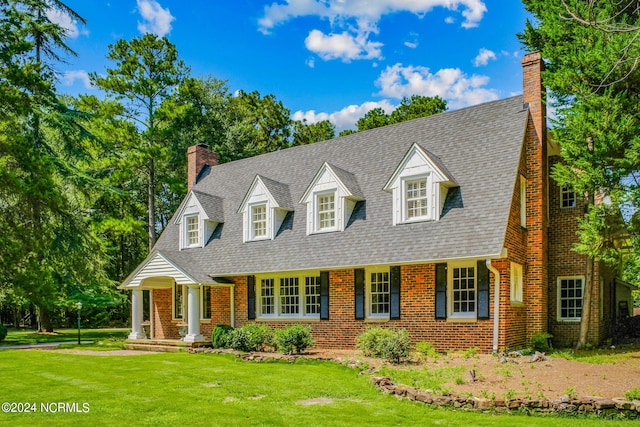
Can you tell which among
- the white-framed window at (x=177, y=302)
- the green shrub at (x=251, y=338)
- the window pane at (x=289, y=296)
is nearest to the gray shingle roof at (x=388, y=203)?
the window pane at (x=289, y=296)

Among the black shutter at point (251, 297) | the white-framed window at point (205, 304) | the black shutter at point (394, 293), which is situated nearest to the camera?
the black shutter at point (394, 293)

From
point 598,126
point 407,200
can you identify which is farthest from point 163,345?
point 598,126

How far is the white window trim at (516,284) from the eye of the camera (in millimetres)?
16250

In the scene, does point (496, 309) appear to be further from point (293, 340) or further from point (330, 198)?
point (330, 198)

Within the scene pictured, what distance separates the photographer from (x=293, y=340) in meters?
16.3

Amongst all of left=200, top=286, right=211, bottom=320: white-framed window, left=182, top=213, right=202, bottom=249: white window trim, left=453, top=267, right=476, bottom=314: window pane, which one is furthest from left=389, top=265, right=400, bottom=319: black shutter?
left=182, top=213, right=202, bottom=249: white window trim

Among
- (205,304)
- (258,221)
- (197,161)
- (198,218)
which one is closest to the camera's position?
(258,221)

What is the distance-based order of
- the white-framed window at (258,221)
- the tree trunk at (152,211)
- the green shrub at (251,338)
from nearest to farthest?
1. the green shrub at (251,338)
2. the white-framed window at (258,221)
3. the tree trunk at (152,211)

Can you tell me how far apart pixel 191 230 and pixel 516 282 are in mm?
13558

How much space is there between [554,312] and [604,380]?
7.35 metres

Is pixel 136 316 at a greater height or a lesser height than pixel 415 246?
lesser

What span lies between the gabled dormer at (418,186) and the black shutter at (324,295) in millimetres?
3030

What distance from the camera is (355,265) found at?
55.9 feet

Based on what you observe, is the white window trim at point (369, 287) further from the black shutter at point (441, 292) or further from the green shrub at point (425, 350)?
the green shrub at point (425, 350)
